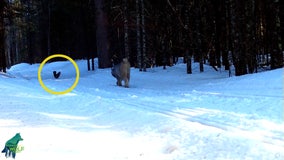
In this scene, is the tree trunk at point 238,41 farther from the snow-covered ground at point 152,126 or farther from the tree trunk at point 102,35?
the tree trunk at point 102,35

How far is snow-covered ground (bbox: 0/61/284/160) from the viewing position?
6.15 metres

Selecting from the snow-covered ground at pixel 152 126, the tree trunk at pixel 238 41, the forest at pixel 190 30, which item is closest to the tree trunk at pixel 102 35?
the forest at pixel 190 30

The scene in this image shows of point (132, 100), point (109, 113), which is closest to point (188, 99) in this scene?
point (132, 100)

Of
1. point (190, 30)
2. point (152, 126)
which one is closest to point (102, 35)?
point (190, 30)

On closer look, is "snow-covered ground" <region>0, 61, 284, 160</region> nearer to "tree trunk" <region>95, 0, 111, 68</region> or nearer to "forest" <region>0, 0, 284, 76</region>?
"forest" <region>0, 0, 284, 76</region>

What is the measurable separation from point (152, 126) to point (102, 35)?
76.0 feet

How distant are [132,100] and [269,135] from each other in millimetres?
5928

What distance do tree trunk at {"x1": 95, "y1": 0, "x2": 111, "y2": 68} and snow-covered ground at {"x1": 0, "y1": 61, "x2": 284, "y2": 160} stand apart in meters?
18.0

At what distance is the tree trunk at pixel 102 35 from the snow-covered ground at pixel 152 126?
1799cm

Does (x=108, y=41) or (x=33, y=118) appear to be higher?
(x=108, y=41)

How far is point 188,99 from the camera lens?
11352mm

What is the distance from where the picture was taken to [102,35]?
30.4 m

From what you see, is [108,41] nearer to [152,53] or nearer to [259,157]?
[152,53]

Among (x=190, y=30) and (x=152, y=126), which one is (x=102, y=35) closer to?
(x=190, y=30)
